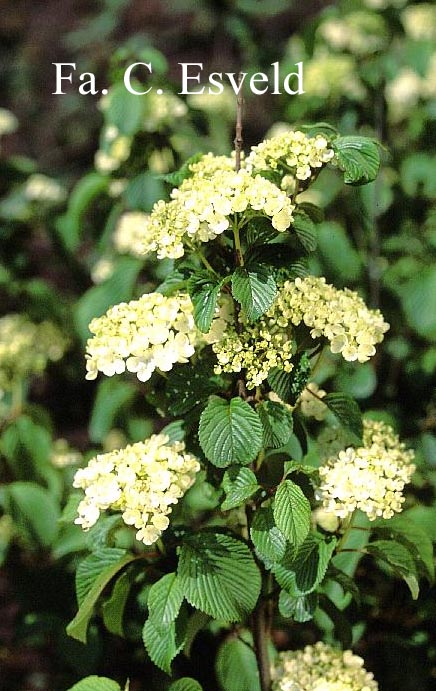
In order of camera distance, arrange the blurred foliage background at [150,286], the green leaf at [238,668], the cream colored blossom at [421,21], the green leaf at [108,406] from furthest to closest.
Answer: the cream colored blossom at [421,21]
the green leaf at [108,406]
the blurred foliage background at [150,286]
the green leaf at [238,668]

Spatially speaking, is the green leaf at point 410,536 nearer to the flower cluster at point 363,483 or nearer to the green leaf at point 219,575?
the flower cluster at point 363,483

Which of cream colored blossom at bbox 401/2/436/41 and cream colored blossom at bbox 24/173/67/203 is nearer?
cream colored blossom at bbox 24/173/67/203

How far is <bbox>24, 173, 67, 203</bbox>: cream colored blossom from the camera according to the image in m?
2.40

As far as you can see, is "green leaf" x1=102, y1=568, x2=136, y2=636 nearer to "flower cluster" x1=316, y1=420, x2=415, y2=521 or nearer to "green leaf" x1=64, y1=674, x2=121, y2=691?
"green leaf" x1=64, y1=674, x2=121, y2=691

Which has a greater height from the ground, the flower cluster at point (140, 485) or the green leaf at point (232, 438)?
the green leaf at point (232, 438)

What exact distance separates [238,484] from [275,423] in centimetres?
9

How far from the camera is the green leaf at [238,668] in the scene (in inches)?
55.0

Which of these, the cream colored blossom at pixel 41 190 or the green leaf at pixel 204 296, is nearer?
the green leaf at pixel 204 296

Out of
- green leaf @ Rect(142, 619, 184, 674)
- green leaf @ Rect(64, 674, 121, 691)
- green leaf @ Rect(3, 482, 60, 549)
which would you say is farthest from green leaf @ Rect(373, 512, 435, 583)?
green leaf @ Rect(3, 482, 60, 549)

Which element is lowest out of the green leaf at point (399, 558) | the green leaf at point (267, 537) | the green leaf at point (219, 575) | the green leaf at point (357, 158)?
the green leaf at point (399, 558)

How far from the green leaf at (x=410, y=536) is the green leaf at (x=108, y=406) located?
89 cm

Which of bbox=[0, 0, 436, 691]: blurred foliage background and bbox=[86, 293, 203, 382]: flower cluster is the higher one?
bbox=[86, 293, 203, 382]: flower cluster

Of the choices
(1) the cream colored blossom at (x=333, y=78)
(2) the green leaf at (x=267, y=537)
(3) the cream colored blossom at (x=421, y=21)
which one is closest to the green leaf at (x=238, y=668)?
(2) the green leaf at (x=267, y=537)

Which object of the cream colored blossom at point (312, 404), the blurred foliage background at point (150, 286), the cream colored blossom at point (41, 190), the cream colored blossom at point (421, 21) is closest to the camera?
the cream colored blossom at point (312, 404)
